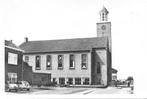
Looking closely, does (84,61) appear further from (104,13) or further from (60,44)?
(104,13)

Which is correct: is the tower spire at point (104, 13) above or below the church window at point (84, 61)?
above

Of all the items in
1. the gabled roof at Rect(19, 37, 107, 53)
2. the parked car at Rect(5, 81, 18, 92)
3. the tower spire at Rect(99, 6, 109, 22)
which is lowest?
the parked car at Rect(5, 81, 18, 92)

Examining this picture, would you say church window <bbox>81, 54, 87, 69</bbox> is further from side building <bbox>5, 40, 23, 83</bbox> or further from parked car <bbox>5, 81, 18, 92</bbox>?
parked car <bbox>5, 81, 18, 92</bbox>

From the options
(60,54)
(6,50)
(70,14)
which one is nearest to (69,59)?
(60,54)

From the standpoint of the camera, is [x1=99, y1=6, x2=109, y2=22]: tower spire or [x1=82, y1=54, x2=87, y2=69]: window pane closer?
[x1=99, y1=6, x2=109, y2=22]: tower spire

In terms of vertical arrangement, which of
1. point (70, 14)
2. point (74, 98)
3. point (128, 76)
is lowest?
point (74, 98)

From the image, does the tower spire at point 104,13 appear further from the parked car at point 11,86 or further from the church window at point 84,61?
the church window at point 84,61

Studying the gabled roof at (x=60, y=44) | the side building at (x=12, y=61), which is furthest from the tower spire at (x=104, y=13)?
the side building at (x=12, y=61)

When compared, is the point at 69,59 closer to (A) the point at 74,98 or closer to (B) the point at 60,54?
(B) the point at 60,54

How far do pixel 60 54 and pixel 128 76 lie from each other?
242 inches

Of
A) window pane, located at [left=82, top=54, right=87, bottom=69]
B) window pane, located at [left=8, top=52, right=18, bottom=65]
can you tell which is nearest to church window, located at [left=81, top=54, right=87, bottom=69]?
window pane, located at [left=82, top=54, right=87, bottom=69]

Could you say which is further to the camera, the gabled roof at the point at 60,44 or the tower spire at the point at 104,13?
the gabled roof at the point at 60,44

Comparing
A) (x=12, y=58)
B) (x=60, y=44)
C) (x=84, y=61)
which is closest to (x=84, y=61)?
(x=84, y=61)

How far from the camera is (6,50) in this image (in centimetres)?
529
